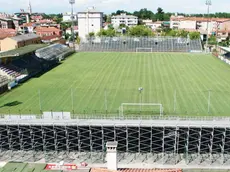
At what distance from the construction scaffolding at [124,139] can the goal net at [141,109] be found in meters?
5.02

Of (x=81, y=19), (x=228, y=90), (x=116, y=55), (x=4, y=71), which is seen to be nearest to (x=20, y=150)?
(x=4, y=71)

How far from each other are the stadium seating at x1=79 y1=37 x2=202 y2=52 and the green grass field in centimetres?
1441

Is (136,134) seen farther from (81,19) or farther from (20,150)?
(81,19)

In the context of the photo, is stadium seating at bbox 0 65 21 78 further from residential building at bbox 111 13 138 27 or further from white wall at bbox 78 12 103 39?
residential building at bbox 111 13 138 27

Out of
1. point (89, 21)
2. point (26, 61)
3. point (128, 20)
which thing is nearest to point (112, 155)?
point (26, 61)

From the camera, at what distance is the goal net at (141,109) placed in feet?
90.8

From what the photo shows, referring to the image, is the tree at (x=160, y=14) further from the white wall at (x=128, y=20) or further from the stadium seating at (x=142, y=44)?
the stadium seating at (x=142, y=44)

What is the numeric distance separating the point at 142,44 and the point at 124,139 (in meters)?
53.9

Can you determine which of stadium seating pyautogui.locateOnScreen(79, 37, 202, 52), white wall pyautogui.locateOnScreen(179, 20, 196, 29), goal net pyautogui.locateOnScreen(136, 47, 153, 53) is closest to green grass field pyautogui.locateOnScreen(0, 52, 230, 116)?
goal net pyautogui.locateOnScreen(136, 47, 153, 53)

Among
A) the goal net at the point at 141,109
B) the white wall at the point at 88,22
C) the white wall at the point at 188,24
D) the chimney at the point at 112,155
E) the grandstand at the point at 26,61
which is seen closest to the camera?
the chimney at the point at 112,155

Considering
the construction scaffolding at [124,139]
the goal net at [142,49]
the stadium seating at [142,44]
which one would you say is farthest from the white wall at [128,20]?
the construction scaffolding at [124,139]

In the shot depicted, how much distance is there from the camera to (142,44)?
7400 centimetres

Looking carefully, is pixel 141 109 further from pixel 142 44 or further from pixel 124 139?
pixel 142 44

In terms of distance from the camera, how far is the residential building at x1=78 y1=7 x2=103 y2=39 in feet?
363
